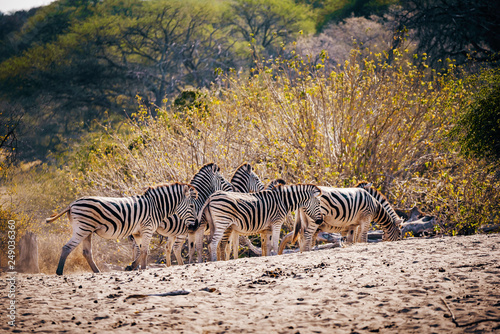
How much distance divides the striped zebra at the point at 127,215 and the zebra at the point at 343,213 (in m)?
1.95

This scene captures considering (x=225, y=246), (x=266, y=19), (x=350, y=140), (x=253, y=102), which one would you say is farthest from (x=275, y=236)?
(x=266, y=19)

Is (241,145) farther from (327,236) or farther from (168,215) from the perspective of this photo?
(168,215)

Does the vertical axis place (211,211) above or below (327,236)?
above

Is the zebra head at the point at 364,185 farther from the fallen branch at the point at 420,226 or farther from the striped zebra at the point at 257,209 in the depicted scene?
the fallen branch at the point at 420,226

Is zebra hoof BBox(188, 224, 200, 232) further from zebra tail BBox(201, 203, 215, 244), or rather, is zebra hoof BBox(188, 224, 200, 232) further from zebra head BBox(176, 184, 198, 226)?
zebra tail BBox(201, 203, 215, 244)

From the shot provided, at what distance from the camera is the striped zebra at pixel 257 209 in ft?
26.6

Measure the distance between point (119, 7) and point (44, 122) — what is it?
1071 cm

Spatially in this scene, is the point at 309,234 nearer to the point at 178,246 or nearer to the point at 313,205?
the point at 313,205

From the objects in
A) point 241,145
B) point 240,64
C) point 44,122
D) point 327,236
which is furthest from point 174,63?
point 327,236

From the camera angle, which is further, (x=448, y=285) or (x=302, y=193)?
(x=302, y=193)

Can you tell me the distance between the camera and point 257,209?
8289mm

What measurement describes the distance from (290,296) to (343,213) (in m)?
3.85

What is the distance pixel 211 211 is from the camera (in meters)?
8.16

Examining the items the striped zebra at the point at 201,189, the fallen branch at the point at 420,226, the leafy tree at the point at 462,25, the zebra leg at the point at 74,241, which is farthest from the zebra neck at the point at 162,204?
the leafy tree at the point at 462,25
